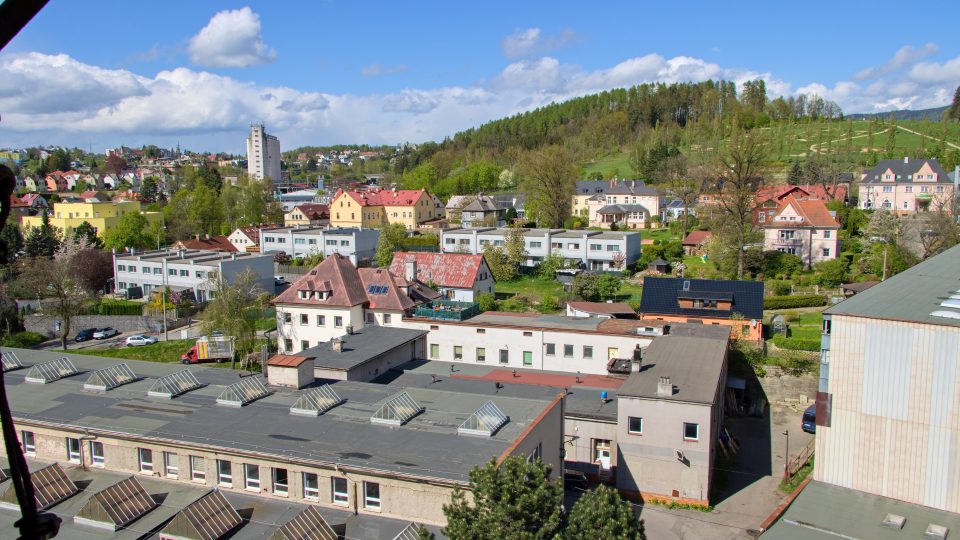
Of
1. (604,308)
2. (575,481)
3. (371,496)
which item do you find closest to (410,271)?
(604,308)

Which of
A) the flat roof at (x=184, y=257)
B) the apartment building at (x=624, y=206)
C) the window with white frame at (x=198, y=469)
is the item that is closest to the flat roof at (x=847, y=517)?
the window with white frame at (x=198, y=469)

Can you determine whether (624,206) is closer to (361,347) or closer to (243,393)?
(361,347)

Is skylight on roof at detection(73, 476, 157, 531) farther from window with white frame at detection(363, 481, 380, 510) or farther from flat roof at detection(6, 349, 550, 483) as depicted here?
window with white frame at detection(363, 481, 380, 510)

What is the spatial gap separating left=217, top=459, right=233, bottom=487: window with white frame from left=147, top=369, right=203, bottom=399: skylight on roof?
4395 millimetres

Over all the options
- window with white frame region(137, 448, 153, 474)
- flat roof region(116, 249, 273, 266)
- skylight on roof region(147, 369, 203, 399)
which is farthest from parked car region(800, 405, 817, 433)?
flat roof region(116, 249, 273, 266)

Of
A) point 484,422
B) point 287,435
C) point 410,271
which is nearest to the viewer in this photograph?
point 287,435

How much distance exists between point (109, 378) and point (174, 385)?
2.27m

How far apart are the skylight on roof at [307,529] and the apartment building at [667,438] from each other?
1127 centimetres

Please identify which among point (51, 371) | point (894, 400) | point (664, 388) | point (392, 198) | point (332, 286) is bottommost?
point (664, 388)

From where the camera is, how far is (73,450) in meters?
17.8

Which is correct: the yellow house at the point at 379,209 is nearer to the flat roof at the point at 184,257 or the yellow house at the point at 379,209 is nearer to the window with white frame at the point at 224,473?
the flat roof at the point at 184,257

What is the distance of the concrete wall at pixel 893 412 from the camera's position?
16672 millimetres

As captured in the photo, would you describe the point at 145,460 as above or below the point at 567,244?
below

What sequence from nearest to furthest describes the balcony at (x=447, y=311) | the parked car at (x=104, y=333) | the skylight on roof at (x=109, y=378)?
1. the skylight on roof at (x=109, y=378)
2. the balcony at (x=447, y=311)
3. the parked car at (x=104, y=333)
